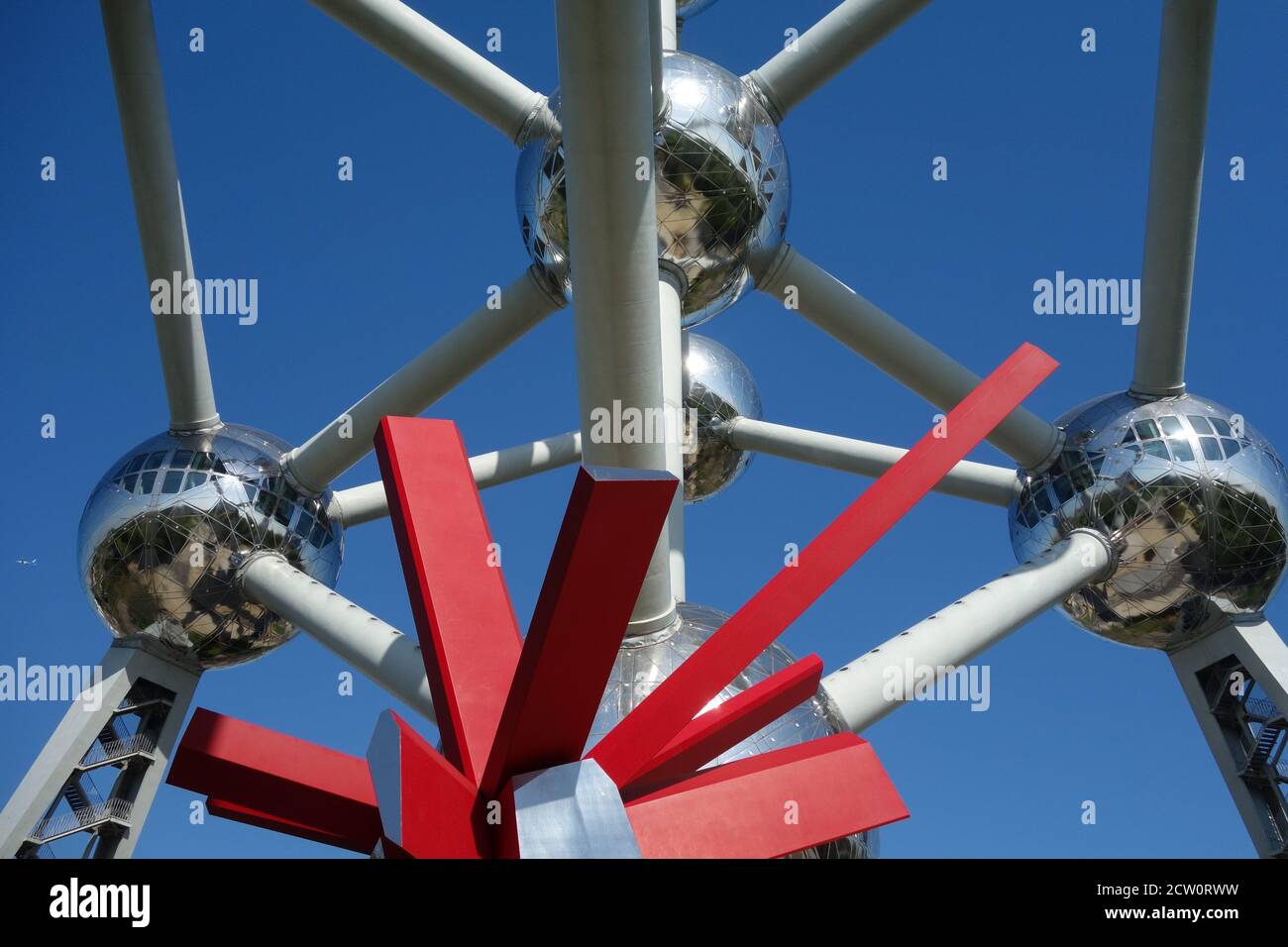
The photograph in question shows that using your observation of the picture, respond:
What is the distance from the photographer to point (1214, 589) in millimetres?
10898

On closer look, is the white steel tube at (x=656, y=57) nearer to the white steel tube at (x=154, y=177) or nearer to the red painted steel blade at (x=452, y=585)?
the red painted steel blade at (x=452, y=585)

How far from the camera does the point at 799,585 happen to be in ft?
17.6

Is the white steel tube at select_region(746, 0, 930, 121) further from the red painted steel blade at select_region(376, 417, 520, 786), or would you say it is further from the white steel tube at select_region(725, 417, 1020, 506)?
the red painted steel blade at select_region(376, 417, 520, 786)

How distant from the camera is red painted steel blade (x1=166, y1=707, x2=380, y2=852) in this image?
5082mm

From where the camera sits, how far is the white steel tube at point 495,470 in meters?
12.0

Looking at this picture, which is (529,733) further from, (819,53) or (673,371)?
(819,53)

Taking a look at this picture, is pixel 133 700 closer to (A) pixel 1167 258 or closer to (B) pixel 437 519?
(B) pixel 437 519

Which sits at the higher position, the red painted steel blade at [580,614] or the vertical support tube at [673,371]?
the vertical support tube at [673,371]

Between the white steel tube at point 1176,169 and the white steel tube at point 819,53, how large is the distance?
214 cm

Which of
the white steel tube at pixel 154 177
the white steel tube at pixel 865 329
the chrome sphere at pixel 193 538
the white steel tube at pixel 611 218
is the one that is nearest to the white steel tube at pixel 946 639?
the white steel tube at pixel 865 329

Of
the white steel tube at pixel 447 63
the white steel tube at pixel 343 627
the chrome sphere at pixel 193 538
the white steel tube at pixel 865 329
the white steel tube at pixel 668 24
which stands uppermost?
the white steel tube at pixel 668 24

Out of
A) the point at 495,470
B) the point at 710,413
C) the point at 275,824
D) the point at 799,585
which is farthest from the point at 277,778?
the point at 710,413

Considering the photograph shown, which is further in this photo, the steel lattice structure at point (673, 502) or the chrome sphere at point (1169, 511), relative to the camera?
the chrome sphere at point (1169, 511)

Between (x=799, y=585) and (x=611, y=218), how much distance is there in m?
2.07
